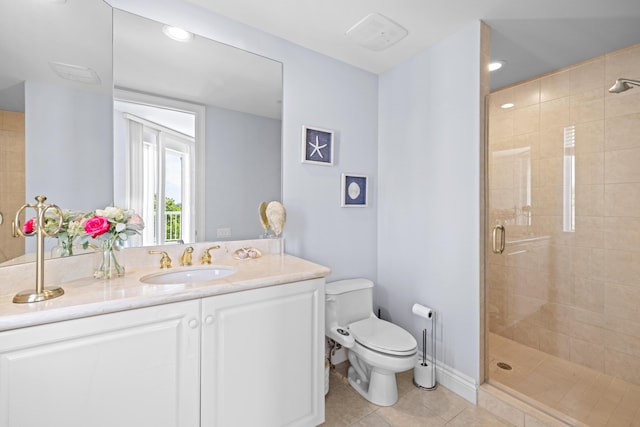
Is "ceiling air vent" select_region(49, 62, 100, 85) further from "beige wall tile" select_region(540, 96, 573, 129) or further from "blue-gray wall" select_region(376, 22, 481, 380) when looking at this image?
"beige wall tile" select_region(540, 96, 573, 129)

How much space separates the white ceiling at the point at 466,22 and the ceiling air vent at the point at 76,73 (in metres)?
0.73

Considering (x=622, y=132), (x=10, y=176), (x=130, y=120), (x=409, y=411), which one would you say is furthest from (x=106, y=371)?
(x=622, y=132)

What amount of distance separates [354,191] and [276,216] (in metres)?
0.79

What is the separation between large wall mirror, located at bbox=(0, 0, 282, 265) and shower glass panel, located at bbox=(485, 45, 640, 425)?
5.40 feet

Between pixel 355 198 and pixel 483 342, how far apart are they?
1342 mm

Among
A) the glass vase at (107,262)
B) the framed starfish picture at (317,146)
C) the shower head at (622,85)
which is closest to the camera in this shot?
the glass vase at (107,262)

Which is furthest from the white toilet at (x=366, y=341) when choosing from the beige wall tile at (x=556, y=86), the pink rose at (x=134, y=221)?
the beige wall tile at (x=556, y=86)

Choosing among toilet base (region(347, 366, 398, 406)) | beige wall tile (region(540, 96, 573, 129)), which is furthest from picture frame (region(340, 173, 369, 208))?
beige wall tile (region(540, 96, 573, 129))

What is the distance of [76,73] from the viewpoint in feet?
4.28

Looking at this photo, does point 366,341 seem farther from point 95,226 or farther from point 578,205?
point 578,205

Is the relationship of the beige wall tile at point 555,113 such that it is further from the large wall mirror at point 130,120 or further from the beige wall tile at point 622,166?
the large wall mirror at point 130,120

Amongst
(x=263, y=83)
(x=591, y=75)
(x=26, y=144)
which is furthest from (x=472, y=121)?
(x=26, y=144)

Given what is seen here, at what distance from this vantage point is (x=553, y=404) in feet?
5.37

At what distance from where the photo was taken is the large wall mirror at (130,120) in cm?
108
